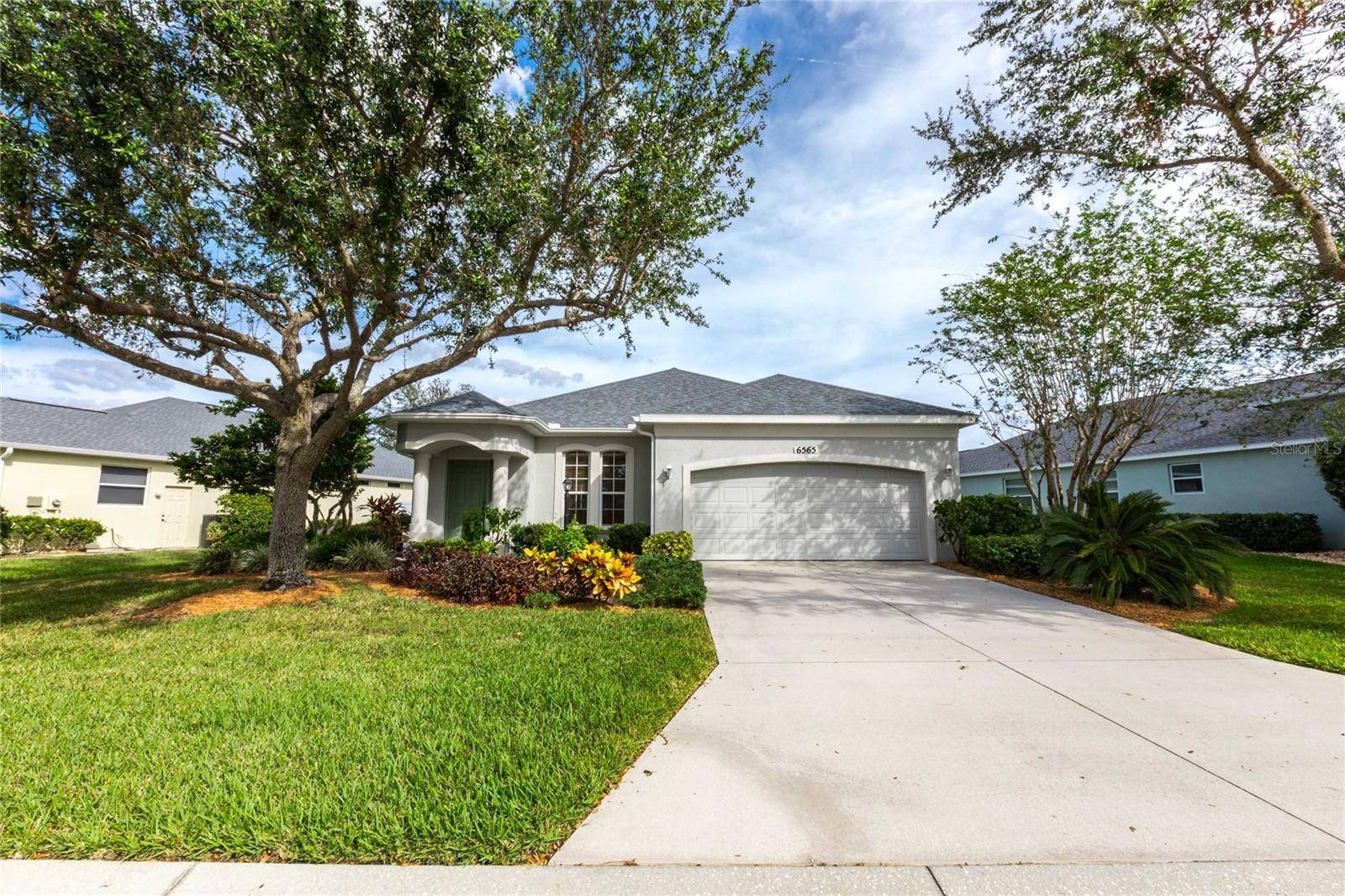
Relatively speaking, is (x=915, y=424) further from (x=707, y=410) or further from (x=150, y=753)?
(x=150, y=753)

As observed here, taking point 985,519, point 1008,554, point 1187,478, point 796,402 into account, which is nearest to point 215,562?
point 796,402

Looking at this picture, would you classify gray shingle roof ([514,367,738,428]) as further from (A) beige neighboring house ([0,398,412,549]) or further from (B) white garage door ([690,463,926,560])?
(A) beige neighboring house ([0,398,412,549])

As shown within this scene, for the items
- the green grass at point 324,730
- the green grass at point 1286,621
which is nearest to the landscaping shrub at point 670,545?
the green grass at point 324,730

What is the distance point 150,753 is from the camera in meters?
3.01

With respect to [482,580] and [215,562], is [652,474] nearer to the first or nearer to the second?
[482,580]

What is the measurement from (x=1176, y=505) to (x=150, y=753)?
23.8 metres

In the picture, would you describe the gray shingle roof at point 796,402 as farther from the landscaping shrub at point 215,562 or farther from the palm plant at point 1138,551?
the landscaping shrub at point 215,562

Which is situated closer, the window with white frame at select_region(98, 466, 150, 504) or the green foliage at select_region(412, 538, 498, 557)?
the green foliage at select_region(412, 538, 498, 557)

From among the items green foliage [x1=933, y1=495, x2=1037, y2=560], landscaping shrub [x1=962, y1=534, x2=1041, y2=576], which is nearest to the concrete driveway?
landscaping shrub [x1=962, y1=534, x2=1041, y2=576]

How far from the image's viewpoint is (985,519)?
1094cm

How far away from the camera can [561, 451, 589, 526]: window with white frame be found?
1309 cm

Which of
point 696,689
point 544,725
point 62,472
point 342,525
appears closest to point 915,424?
point 696,689

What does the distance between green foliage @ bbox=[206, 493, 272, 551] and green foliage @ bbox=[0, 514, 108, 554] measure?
4.30 m

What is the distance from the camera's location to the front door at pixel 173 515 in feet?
53.9
